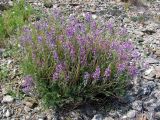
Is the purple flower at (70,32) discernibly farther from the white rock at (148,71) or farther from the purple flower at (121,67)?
the white rock at (148,71)

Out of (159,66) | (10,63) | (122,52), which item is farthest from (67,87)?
(159,66)

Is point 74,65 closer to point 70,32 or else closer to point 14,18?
point 70,32

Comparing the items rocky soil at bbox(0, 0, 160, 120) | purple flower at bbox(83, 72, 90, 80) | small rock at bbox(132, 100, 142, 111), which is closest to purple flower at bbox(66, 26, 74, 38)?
purple flower at bbox(83, 72, 90, 80)

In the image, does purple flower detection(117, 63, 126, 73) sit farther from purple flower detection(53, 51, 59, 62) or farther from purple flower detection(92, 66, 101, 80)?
purple flower detection(53, 51, 59, 62)

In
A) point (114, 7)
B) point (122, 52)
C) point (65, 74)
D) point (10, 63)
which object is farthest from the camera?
point (114, 7)

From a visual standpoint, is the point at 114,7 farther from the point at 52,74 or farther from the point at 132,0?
the point at 52,74

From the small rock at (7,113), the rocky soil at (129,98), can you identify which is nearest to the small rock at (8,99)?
the rocky soil at (129,98)
